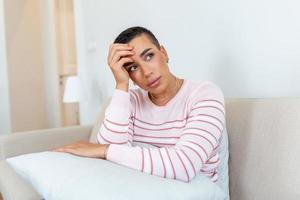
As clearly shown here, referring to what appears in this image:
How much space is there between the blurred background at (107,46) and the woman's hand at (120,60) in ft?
1.72

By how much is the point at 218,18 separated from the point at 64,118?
325 centimetres

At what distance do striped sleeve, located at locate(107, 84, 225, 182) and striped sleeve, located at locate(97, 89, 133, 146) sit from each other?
0.19 meters

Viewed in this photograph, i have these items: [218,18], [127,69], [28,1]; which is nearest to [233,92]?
[218,18]

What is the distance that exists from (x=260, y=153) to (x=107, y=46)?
5.51 ft

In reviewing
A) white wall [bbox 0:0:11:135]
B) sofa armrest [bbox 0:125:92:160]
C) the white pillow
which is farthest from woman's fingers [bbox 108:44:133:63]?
white wall [bbox 0:0:11:135]

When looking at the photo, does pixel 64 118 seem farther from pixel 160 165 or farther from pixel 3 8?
pixel 160 165

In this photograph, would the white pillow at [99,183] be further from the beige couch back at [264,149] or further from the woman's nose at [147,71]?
the woman's nose at [147,71]

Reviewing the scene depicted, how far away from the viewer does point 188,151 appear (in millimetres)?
917

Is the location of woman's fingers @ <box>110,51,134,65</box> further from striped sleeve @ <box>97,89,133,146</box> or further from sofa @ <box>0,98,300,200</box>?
sofa @ <box>0,98,300,200</box>

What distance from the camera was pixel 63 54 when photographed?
4.35m

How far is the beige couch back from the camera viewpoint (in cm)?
99

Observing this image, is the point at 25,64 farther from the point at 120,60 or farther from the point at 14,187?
the point at 14,187

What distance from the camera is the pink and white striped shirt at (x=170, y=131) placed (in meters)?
0.91

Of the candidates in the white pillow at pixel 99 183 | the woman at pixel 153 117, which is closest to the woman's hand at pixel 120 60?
the woman at pixel 153 117
